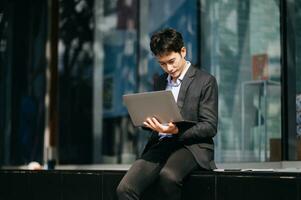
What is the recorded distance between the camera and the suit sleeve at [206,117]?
5480mm

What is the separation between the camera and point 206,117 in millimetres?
5523

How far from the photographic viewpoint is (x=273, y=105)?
29.9ft

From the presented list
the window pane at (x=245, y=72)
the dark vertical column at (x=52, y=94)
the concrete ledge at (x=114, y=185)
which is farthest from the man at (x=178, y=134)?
the dark vertical column at (x=52, y=94)

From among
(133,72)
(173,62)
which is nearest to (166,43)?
(173,62)

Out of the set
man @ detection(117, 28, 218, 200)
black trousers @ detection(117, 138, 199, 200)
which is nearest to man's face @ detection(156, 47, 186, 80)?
man @ detection(117, 28, 218, 200)

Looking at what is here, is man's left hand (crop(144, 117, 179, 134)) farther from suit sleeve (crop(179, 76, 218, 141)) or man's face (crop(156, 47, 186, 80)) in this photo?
man's face (crop(156, 47, 186, 80))

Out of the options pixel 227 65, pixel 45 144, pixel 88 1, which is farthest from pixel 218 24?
pixel 45 144

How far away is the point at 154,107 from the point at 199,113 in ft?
1.19

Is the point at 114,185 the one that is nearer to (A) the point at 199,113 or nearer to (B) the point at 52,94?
(A) the point at 199,113

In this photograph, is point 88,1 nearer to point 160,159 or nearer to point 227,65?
point 227,65

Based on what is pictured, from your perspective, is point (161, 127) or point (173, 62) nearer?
point (161, 127)

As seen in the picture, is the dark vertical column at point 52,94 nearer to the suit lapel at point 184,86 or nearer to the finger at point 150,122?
the suit lapel at point 184,86

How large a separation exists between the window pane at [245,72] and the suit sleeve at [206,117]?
358cm

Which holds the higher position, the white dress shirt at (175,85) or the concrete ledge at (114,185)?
the white dress shirt at (175,85)
